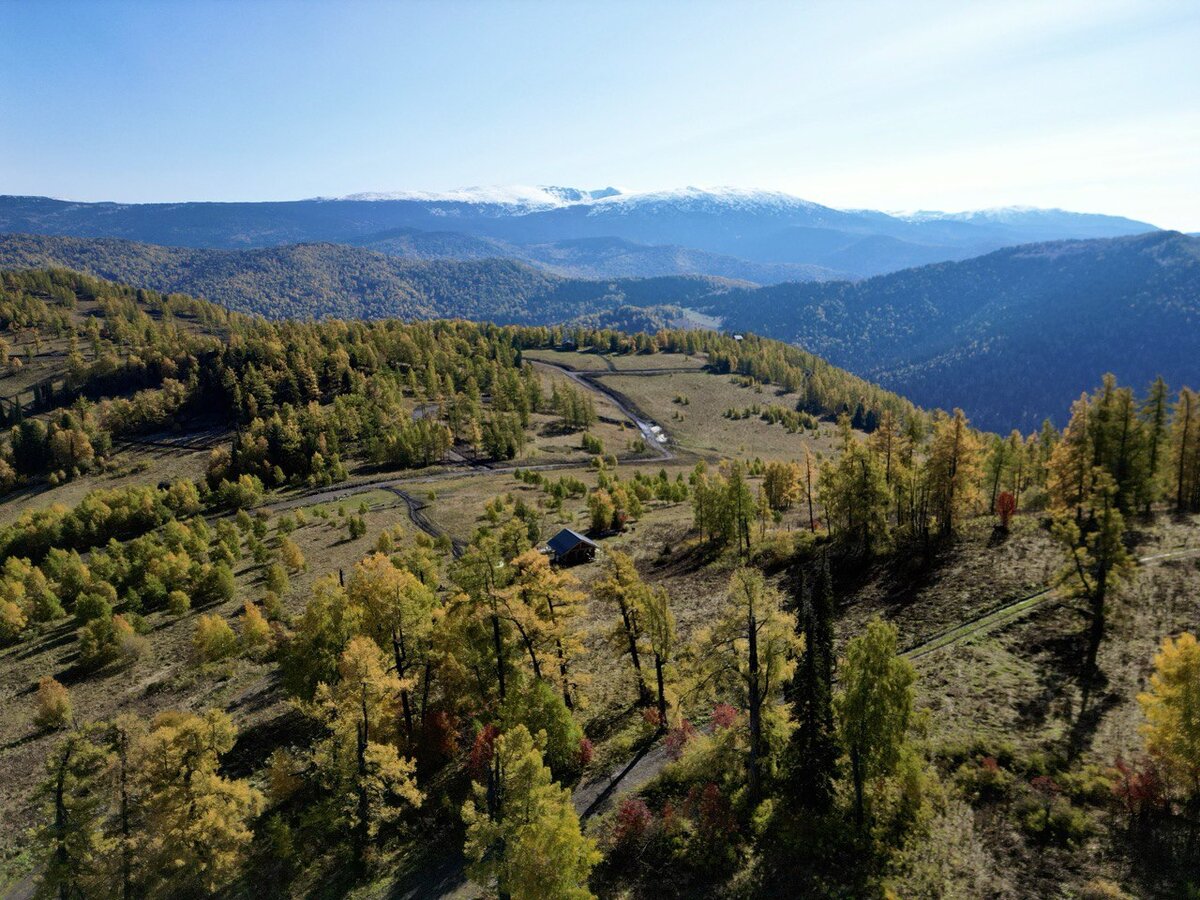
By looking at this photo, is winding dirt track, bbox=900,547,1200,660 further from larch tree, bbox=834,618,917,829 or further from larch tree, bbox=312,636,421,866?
larch tree, bbox=312,636,421,866

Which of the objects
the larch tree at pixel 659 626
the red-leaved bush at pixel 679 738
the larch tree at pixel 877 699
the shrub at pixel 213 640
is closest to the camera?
the larch tree at pixel 877 699

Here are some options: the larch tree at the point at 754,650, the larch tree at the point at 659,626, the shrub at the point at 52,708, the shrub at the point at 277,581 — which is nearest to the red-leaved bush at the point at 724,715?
the larch tree at the point at 659,626

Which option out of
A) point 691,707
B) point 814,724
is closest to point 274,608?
point 691,707

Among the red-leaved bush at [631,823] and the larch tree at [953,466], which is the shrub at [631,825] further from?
the larch tree at [953,466]

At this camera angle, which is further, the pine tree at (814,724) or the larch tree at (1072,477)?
the larch tree at (1072,477)

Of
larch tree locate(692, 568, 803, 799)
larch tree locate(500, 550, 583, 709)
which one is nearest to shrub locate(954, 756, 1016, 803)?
larch tree locate(692, 568, 803, 799)

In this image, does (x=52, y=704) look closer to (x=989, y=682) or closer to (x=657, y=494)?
(x=989, y=682)
